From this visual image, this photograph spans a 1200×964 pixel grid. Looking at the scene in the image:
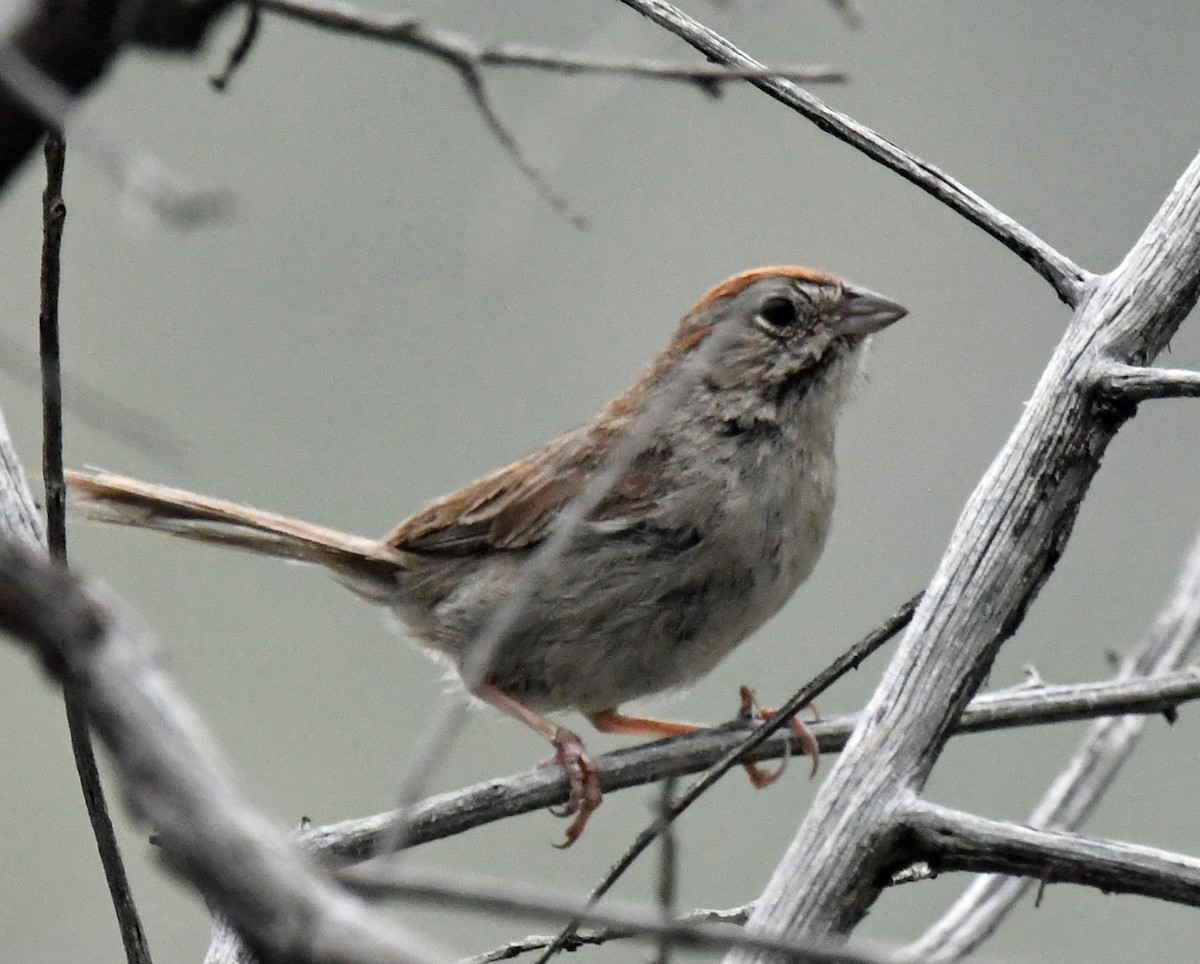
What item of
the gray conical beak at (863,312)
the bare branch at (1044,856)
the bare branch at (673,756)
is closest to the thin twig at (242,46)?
the bare branch at (673,756)

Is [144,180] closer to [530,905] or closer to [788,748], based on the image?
[530,905]

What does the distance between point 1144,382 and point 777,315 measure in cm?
268

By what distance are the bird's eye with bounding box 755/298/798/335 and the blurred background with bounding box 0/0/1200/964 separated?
3.13 feet

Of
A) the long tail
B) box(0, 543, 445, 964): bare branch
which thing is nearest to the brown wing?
the long tail

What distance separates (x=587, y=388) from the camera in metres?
8.92

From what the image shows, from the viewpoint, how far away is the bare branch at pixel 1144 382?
214 cm

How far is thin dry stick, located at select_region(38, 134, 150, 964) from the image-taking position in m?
2.14

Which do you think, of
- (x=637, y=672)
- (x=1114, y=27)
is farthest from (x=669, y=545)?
(x=1114, y=27)

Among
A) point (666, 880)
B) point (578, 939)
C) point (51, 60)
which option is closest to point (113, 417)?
point (51, 60)

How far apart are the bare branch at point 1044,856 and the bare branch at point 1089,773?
1036 millimetres

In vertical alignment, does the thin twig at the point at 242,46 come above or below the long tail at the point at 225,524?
above

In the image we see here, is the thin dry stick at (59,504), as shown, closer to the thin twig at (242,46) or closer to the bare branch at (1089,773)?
the thin twig at (242,46)

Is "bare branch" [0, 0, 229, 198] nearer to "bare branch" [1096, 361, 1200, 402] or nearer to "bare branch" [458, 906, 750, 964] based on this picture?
"bare branch" [1096, 361, 1200, 402]

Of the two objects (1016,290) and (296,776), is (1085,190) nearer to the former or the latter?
(1016,290)
